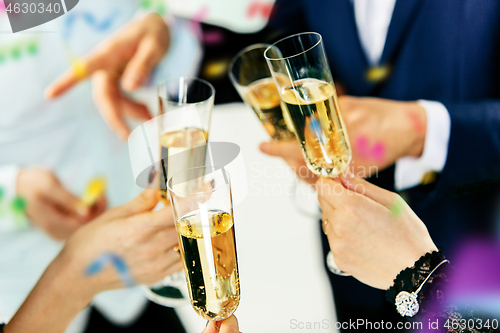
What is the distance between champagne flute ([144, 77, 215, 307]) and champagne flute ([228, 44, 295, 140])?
109mm

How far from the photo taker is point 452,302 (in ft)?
2.05

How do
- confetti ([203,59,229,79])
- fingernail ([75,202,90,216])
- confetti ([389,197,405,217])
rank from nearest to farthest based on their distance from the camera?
confetti ([389,197,405,217]) < fingernail ([75,202,90,216]) < confetti ([203,59,229,79])

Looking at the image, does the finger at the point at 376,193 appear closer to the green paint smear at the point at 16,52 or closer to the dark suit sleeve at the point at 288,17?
the dark suit sleeve at the point at 288,17

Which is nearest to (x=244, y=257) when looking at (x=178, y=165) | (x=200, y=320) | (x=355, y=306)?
(x=200, y=320)

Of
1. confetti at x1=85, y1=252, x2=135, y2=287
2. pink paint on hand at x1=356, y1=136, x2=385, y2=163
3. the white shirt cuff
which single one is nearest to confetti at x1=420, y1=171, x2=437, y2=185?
the white shirt cuff

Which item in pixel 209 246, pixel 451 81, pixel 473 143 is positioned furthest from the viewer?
pixel 451 81

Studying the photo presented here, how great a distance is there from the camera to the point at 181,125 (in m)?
0.78

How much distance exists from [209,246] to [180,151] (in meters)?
0.26

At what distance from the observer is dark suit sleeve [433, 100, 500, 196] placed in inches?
33.7

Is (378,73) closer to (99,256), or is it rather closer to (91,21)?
(99,256)

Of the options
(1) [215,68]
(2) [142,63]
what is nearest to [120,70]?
(2) [142,63]

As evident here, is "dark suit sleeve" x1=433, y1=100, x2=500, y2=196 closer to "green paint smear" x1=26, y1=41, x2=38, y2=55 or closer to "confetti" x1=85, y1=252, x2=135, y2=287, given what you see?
"confetti" x1=85, y1=252, x2=135, y2=287

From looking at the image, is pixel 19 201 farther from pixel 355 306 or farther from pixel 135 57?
pixel 355 306

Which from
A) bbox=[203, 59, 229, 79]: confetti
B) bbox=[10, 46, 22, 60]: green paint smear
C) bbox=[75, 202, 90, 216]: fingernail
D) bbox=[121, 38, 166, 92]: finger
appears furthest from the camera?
bbox=[203, 59, 229, 79]: confetti
